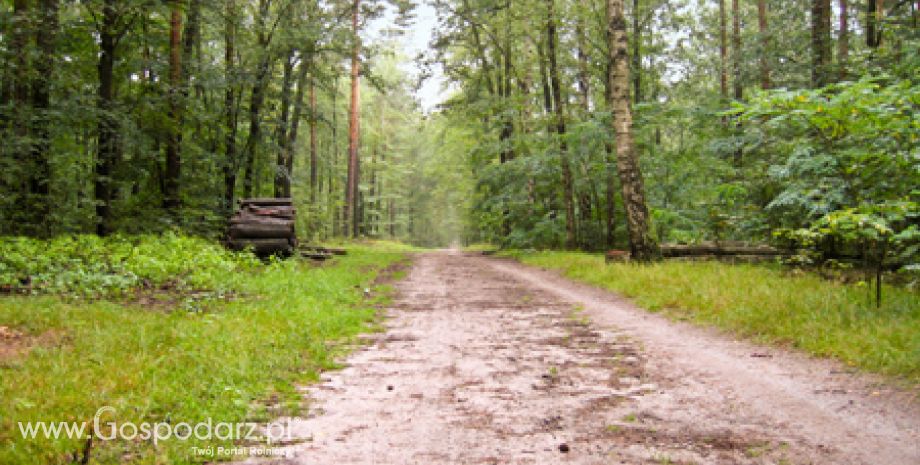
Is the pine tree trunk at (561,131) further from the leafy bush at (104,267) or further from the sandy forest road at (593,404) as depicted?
the sandy forest road at (593,404)

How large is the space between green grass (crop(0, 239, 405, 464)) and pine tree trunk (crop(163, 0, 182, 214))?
8852mm

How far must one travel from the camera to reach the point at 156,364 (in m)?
3.82

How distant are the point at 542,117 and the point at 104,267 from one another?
14.6 meters

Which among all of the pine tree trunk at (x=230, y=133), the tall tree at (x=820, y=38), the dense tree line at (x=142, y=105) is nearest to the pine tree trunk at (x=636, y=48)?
the tall tree at (x=820, y=38)

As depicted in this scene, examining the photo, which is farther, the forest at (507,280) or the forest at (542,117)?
the forest at (542,117)

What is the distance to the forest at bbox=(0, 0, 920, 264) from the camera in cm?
688

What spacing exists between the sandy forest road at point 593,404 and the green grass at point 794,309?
1.19 feet

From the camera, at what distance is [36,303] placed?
5.57 metres

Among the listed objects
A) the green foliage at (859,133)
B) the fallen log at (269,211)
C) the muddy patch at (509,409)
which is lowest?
the muddy patch at (509,409)

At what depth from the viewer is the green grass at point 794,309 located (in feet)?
13.9

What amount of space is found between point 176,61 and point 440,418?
1461 cm

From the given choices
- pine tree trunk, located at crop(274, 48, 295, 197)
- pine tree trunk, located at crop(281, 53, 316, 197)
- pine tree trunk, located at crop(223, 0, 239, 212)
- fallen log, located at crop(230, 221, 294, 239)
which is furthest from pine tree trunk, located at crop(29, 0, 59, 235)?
pine tree trunk, located at crop(281, 53, 316, 197)

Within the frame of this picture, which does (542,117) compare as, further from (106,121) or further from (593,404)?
(593,404)

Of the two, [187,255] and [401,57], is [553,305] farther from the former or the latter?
[401,57]
